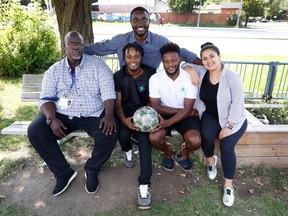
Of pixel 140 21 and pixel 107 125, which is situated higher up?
pixel 140 21

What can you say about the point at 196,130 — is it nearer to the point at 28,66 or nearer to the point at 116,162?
the point at 116,162

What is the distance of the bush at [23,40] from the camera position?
7047mm

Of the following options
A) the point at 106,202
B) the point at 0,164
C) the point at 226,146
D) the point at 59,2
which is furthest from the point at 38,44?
the point at 226,146

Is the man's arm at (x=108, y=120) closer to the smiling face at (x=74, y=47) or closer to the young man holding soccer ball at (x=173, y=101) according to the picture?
the young man holding soccer ball at (x=173, y=101)

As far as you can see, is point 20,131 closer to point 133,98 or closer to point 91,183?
point 91,183

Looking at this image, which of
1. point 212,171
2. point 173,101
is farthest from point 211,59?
point 212,171

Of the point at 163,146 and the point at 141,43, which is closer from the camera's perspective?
the point at 163,146

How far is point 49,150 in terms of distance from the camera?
3.07 m

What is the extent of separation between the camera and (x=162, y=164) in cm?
365

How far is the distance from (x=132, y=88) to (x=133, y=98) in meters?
0.14

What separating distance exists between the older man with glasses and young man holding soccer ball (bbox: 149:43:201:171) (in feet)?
1.37

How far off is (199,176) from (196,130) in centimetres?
72

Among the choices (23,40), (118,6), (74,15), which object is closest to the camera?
(74,15)

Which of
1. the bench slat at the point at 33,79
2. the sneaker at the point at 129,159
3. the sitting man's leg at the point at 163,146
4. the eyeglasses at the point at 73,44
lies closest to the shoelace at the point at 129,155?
the sneaker at the point at 129,159
